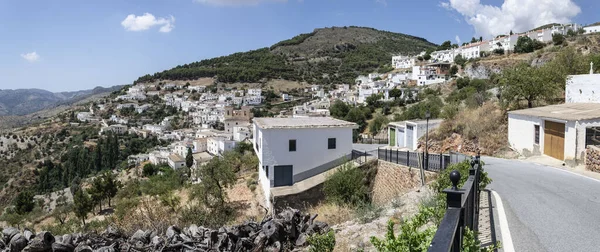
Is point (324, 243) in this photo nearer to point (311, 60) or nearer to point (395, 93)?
point (395, 93)

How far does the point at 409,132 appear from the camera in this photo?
24969 millimetres

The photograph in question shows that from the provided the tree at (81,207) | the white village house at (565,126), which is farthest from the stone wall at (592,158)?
the tree at (81,207)

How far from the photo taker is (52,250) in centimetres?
881

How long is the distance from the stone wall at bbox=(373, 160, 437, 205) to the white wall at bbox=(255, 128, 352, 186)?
10.9 feet

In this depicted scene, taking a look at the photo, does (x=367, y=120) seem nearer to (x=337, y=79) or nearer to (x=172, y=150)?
(x=172, y=150)

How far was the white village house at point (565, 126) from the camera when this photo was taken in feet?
44.6

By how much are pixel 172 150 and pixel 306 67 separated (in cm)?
8380

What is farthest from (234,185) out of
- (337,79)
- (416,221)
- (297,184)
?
(337,79)

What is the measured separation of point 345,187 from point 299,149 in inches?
181

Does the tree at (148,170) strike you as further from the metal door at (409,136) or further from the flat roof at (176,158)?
the metal door at (409,136)

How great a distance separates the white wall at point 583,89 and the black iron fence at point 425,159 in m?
8.68

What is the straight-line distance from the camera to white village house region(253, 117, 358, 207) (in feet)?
66.2

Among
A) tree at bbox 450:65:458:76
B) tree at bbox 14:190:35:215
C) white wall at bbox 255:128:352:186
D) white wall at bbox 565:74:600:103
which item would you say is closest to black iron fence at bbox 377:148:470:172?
white wall at bbox 255:128:352:186

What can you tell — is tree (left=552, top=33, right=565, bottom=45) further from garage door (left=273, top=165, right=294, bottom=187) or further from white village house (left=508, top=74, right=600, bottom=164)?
garage door (left=273, top=165, right=294, bottom=187)
